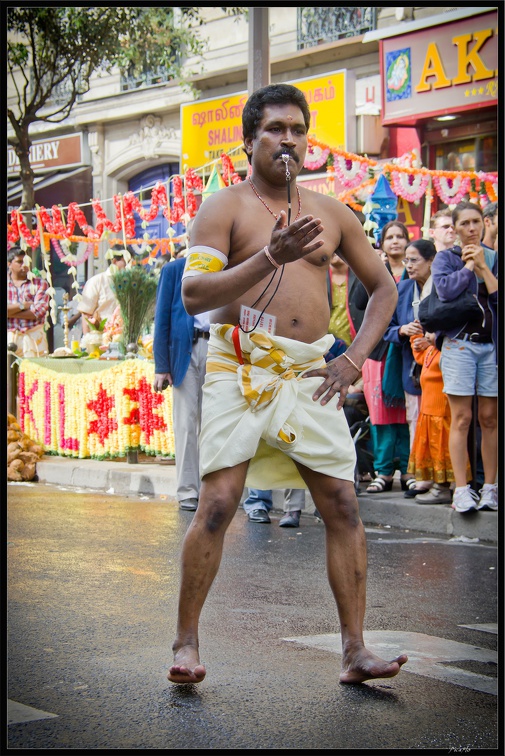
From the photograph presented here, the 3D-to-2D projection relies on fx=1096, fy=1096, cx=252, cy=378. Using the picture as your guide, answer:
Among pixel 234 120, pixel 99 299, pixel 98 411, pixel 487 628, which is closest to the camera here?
pixel 487 628

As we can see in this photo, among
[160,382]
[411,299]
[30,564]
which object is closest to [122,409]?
[160,382]

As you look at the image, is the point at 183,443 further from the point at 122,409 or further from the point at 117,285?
the point at 117,285

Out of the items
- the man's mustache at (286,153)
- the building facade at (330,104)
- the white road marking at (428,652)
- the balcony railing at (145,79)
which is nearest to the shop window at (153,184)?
the building facade at (330,104)

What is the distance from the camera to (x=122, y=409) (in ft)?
34.5

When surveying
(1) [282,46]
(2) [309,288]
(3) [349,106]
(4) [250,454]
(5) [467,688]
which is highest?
(1) [282,46]

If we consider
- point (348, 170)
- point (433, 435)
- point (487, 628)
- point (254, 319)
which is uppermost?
point (348, 170)

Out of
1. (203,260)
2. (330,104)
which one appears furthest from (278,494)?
(330,104)

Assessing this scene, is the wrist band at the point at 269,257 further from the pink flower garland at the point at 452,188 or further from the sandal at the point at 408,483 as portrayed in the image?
the pink flower garland at the point at 452,188

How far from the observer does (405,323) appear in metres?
8.30

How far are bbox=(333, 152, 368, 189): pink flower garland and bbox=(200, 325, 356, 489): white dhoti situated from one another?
718 centimetres

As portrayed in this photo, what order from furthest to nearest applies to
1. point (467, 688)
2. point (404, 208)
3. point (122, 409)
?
point (404, 208)
point (122, 409)
point (467, 688)

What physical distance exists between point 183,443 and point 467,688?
5.03 meters

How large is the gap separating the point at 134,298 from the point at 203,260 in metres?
7.69

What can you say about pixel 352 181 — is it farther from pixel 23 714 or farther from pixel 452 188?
pixel 23 714
